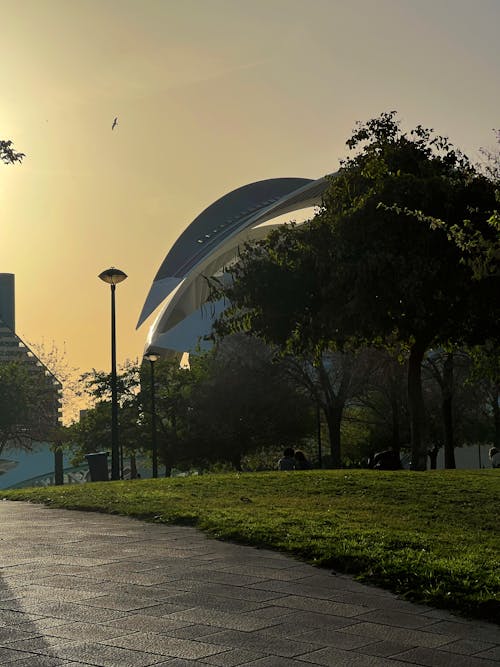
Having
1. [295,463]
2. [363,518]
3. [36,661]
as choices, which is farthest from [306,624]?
[295,463]

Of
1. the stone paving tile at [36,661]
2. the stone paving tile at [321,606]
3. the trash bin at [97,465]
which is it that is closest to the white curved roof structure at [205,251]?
the trash bin at [97,465]

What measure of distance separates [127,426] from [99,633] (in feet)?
137

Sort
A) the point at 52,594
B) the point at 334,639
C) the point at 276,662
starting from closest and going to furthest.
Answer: the point at 276,662 → the point at 334,639 → the point at 52,594

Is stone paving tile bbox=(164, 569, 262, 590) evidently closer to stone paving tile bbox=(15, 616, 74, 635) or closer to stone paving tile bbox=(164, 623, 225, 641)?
stone paving tile bbox=(164, 623, 225, 641)

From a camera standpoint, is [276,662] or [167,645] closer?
[276,662]

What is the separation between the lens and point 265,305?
21.4 meters

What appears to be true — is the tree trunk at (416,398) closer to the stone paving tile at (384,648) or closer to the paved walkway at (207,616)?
the paved walkway at (207,616)

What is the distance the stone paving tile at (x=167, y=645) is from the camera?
17.1ft

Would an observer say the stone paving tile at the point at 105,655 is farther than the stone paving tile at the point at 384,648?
No

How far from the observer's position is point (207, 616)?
20.2ft

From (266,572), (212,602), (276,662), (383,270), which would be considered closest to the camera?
(276,662)

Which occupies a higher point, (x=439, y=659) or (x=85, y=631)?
(x=85, y=631)

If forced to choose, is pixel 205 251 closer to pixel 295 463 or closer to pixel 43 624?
pixel 295 463

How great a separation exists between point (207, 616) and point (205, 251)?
69.2 metres
